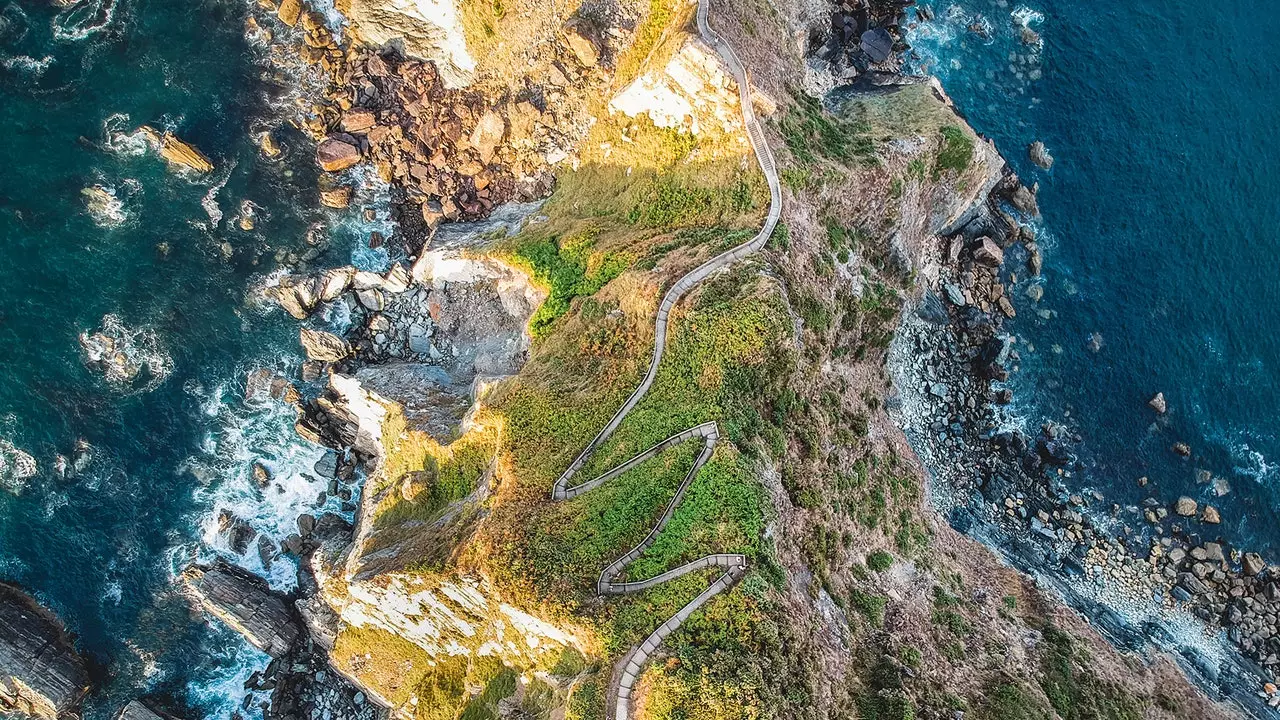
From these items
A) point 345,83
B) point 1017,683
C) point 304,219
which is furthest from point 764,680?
point 345,83

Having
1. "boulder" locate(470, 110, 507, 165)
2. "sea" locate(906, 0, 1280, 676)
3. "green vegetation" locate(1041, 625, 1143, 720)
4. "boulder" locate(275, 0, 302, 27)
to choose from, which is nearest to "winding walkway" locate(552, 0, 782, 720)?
"boulder" locate(470, 110, 507, 165)

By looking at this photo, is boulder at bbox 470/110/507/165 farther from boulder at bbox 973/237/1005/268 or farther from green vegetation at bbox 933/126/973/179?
boulder at bbox 973/237/1005/268

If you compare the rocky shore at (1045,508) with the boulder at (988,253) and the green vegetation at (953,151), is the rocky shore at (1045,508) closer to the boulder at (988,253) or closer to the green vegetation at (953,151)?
the boulder at (988,253)

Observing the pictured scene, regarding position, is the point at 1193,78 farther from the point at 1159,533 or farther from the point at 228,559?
the point at 228,559

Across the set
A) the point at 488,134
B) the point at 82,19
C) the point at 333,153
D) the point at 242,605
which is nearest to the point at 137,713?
the point at 242,605

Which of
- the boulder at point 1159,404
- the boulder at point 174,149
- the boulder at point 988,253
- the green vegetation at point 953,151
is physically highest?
the boulder at point 174,149

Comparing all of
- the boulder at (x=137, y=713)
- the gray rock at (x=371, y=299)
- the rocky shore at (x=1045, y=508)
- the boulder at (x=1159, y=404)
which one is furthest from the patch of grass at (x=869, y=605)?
the boulder at (x=137, y=713)
